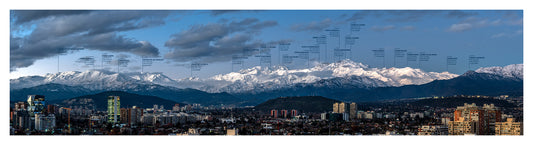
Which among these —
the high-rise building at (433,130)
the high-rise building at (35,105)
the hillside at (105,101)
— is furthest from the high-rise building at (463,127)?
the hillside at (105,101)

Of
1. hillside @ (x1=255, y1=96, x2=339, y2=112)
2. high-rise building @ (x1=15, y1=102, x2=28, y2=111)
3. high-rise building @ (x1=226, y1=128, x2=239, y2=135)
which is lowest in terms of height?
high-rise building @ (x1=226, y1=128, x2=239, y2=135)

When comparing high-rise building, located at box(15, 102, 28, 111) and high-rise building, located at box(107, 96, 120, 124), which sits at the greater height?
high-rise building, located at box(15, 102, 28, 111)

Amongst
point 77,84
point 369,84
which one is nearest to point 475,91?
point 369,84

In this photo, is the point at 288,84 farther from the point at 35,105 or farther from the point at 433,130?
the point at 433,130

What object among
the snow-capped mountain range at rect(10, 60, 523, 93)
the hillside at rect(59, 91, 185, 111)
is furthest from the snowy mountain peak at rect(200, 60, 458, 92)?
the hillside at rect(59, 91, 185, 111)

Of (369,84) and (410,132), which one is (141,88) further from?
(410,132)

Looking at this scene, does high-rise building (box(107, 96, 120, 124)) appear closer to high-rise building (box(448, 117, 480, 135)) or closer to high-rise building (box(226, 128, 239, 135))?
high-rise building (box(226, 128, 239, 135))
